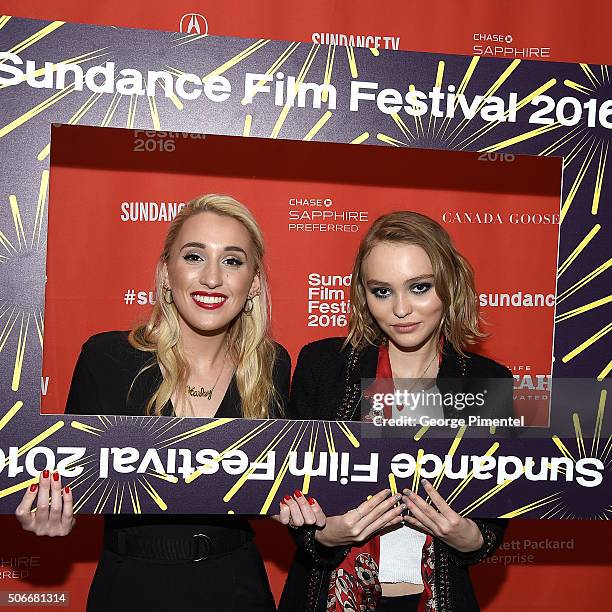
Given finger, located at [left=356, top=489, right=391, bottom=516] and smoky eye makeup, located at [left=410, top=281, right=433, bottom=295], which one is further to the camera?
smoky eye makeup, located at [left=410, top=281, right=433, bottom=295]

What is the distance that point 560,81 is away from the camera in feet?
4.39

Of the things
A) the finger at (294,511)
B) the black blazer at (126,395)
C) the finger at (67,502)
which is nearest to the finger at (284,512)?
the finger at (294,511)

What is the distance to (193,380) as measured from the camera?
1531mm

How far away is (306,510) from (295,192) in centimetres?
113

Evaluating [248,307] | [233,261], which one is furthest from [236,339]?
[233,261]

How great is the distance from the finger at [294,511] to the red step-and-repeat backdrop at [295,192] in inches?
35.3

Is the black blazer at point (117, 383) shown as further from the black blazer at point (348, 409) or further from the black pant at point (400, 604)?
the black pant at point (400, 604)

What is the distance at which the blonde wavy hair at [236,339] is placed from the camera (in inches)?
59.7

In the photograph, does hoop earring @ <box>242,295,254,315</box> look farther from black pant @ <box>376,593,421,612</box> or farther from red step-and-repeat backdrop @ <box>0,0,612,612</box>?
black pant @ <box>376,593,421,612</box>

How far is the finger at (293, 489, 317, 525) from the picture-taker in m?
1.31

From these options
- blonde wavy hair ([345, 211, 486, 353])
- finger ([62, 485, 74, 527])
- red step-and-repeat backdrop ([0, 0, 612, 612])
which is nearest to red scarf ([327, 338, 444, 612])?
blonde wavy hair ([345, 211, 486, 353])

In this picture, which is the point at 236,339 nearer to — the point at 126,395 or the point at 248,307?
the point at 248,307

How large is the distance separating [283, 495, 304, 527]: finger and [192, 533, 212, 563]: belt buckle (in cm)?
24

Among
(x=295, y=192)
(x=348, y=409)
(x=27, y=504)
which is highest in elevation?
(x=295, y=192)
